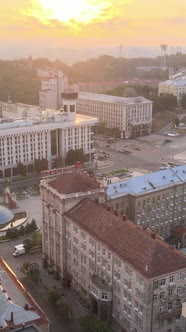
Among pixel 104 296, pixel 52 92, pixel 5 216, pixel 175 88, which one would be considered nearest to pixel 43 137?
pixel 5 216

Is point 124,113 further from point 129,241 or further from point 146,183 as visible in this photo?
point 129,241

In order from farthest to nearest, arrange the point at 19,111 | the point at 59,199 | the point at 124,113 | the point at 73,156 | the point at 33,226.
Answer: the point at 124,113 → the point at 19,111 → the point at 73,156 → the point at 33,226 → the point at 59,199

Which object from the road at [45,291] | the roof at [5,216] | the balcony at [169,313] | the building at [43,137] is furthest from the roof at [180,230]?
the building at [43,137]

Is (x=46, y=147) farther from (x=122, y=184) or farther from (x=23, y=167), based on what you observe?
(x=122, y=184)

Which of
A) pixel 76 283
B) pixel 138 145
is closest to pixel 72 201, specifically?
pixel 76 283

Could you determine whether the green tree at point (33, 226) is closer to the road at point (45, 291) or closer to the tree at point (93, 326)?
the road at point (45, 291)
